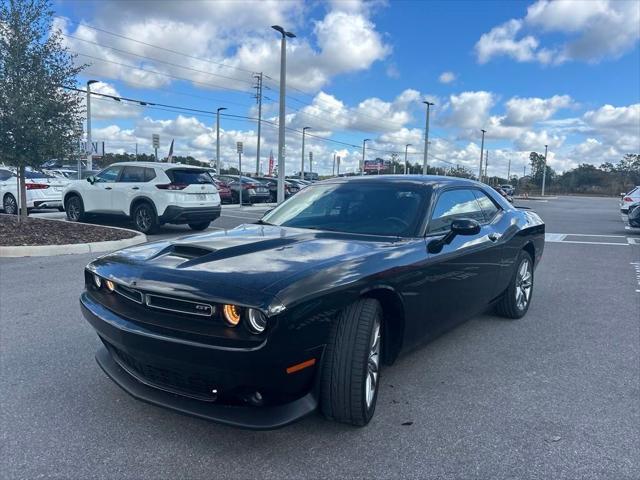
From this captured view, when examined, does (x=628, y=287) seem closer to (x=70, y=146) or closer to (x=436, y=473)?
(x=436, y=473)

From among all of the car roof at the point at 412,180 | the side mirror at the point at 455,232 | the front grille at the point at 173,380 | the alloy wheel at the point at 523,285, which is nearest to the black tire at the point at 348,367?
the front grille at the point at 173,380

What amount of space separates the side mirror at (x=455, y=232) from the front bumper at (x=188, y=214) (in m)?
8.85

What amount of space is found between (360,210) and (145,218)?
29.7 ft

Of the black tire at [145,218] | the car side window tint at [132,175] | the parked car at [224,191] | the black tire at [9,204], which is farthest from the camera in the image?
the parked car at [224,191]

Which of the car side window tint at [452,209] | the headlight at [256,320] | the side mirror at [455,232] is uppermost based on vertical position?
the car side window tint at [452,209]

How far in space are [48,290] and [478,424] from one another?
531cm

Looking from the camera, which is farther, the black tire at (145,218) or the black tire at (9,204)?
the black tire at (9,204)

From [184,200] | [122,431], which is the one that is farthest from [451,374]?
[184,200]

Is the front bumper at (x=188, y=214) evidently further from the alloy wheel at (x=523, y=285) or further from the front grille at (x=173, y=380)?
the front grille at (x=173, y=380)

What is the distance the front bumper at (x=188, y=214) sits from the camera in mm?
11625

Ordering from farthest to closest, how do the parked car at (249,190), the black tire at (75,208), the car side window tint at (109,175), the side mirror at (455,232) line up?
the parked car at (249,190) < the black tire at (75,208) < the car side window tint at (109,175) < the side mirror at (455,232)

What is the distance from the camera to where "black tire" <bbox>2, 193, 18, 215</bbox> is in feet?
46.4

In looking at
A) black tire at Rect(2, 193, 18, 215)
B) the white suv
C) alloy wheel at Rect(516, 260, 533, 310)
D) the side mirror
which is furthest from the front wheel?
the side mirror

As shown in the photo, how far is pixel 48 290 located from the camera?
6.22 meters
